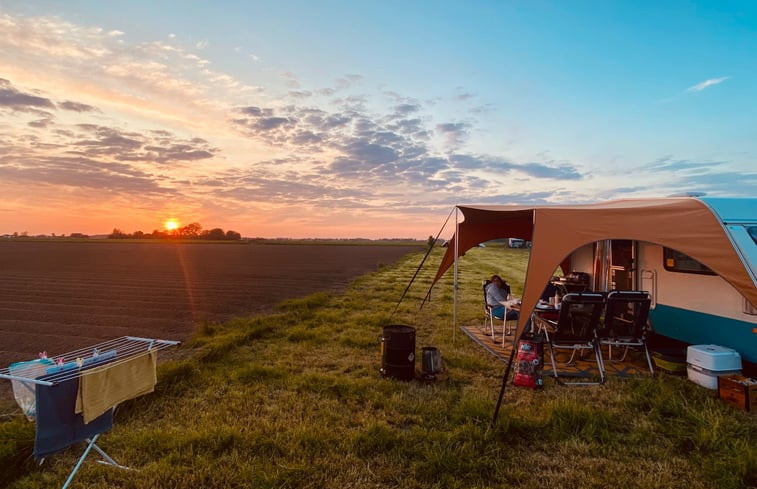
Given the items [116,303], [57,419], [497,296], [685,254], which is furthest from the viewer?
[116,303]

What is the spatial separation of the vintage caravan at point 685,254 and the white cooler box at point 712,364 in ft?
0.96

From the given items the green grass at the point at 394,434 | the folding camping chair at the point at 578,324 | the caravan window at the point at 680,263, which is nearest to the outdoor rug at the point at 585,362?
the folding camping chair at the point at 578,324

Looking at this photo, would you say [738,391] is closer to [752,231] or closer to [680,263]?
[752,231]

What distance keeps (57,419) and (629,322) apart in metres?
6.60

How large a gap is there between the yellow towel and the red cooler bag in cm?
411

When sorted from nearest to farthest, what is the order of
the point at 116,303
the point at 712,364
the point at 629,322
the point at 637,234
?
the point at 637,234 < the point at 712,364 < the point at 629,322 < the point at 116,303

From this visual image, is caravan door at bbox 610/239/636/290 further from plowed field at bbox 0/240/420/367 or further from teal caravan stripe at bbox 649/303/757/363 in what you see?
plowed field at bbox 0/240/420/367

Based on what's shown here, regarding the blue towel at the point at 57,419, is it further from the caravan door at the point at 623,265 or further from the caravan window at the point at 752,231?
the caravan door at the point at 623,265

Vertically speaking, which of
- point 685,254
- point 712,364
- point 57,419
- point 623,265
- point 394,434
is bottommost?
point 394,434

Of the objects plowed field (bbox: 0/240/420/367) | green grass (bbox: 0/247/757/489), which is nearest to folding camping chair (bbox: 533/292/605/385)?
green grass (bbox: 0/247/757/489)

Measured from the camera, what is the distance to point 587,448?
3.78m

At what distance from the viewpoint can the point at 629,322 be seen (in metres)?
6.05

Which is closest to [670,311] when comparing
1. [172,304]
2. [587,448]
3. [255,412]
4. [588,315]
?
[588,315]

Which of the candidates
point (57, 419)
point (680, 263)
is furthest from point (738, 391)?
point (57, 419)
